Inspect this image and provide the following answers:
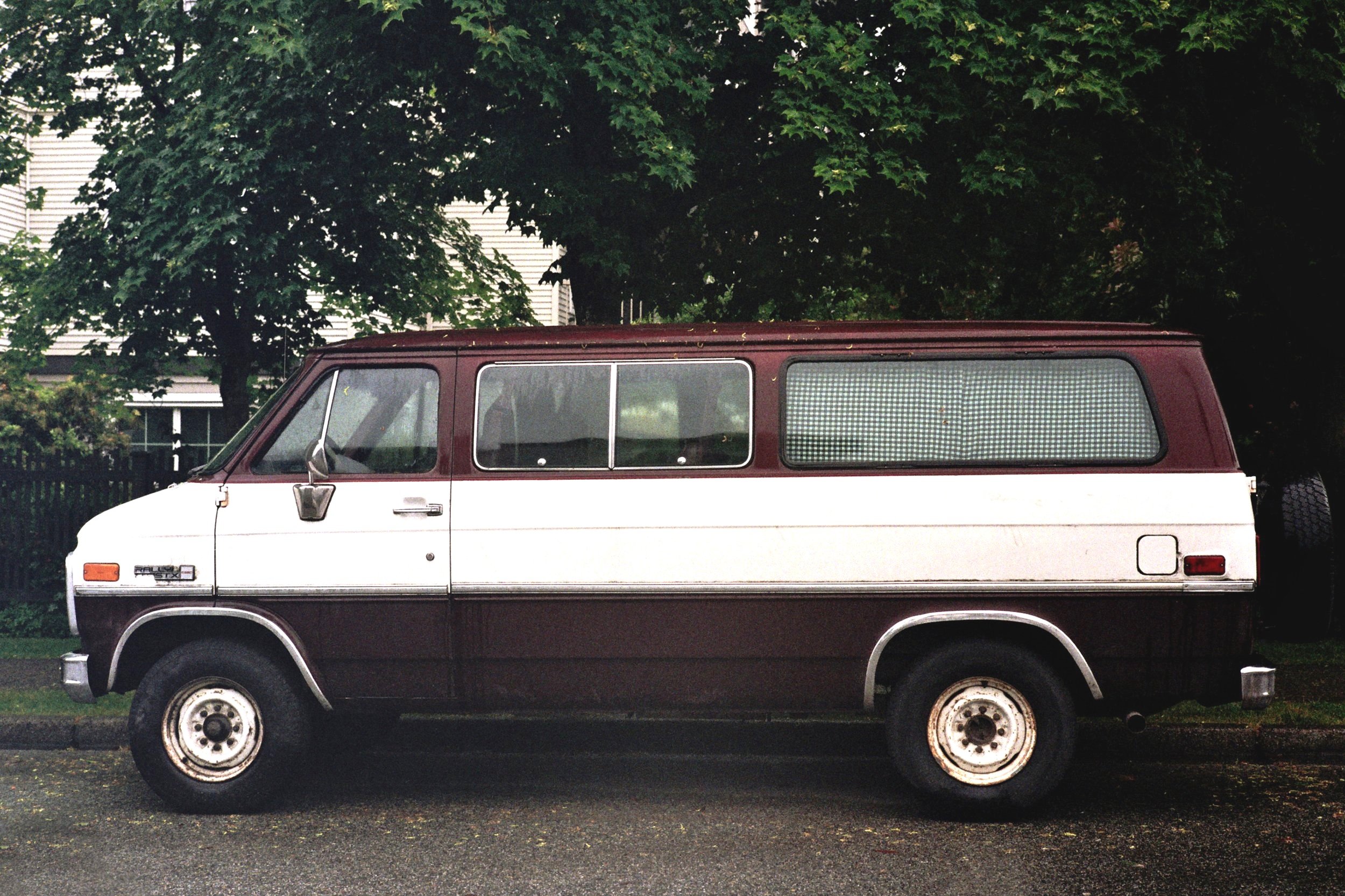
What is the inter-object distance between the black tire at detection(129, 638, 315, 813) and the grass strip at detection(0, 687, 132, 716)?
6.17 feet

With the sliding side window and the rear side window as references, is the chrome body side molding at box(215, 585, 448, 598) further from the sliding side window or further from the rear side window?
the rear side window

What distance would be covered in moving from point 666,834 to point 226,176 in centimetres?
619

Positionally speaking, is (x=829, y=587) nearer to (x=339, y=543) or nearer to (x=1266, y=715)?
(x=339, y=543)

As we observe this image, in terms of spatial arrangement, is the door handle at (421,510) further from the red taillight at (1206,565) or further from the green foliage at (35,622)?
the green foliage at (35,622)

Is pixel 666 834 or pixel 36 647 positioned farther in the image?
pixel 36 647

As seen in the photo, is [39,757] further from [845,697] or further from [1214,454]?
[1214,454]

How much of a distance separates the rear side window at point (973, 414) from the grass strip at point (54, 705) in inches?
187

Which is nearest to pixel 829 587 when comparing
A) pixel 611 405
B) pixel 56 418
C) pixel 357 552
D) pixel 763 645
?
pixel 763 645

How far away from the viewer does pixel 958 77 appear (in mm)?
9344

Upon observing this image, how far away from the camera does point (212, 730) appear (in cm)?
655

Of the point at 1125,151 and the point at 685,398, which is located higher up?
the point at 1125,151

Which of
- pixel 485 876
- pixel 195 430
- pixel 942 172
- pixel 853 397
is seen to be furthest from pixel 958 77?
pixel 195 430

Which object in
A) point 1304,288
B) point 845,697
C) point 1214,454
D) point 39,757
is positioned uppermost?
point 1304,288

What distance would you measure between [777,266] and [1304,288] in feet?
15.3
